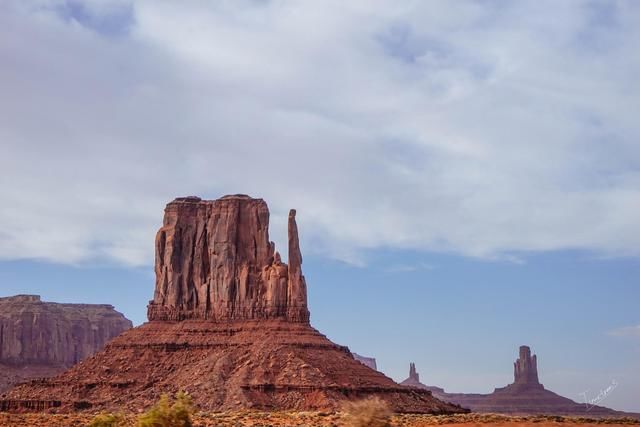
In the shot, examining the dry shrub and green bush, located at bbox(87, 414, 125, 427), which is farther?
green bush, located at bbox(87, 414, 125, 427)

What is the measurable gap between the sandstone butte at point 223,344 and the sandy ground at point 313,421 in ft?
34.2

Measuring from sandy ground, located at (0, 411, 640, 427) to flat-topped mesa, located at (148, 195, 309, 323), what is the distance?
2625 centimetres

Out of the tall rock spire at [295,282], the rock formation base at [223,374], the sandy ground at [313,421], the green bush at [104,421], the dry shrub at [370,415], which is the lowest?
the dry shrub at [370,415]

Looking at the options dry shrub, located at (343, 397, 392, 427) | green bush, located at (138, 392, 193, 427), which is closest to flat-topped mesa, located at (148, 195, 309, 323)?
green bush, located at (138, 392, 193, 427)

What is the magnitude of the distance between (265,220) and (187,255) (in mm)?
10629

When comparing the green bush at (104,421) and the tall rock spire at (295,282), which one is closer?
the green bush at (104,421)

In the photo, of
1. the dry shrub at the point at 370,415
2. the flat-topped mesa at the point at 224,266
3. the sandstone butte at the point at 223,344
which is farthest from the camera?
the flat-topped mesa at the point at 224,266

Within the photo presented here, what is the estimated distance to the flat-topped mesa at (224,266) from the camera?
12862cm

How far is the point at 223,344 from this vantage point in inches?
4916

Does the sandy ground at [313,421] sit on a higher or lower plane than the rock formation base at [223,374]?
lower

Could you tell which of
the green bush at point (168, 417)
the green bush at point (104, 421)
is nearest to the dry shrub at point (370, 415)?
the green bush at point (168, 417)

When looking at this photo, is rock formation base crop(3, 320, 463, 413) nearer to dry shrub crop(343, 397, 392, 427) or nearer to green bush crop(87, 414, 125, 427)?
green bush crop(87, 414, 125, 427)

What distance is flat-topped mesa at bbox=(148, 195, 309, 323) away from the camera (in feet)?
422

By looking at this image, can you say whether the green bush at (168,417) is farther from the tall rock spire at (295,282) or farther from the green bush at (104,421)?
the tall rock spire at (295,282)
